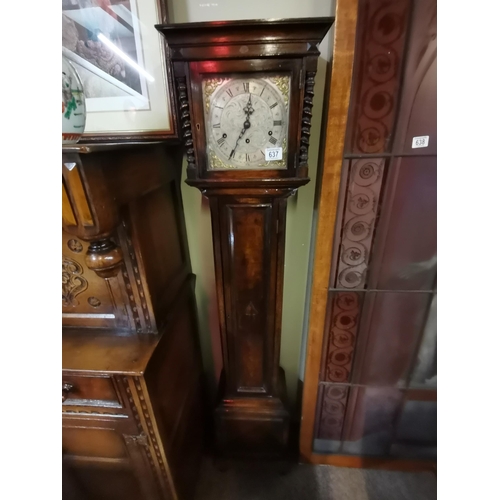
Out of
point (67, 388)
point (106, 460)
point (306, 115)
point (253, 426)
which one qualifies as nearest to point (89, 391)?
point (67, 388)

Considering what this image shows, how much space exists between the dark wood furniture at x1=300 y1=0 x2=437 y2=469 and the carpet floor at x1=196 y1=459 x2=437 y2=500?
0.05 metres

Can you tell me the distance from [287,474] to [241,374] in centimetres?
57

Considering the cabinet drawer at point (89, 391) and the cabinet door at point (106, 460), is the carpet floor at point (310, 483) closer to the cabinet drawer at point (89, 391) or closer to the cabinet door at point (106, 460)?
the cabinet door at point (106, 460)

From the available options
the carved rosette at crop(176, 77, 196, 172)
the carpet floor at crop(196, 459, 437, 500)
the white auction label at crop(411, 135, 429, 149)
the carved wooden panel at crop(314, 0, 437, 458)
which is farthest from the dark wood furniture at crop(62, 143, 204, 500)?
the white auction label at crop(411, 135, 429, 149)

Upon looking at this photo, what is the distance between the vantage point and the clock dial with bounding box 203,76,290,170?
0.65 meters

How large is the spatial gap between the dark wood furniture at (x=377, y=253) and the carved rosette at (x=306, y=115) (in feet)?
0.42

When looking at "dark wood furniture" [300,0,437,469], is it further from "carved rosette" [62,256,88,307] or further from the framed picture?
"carved rosette" [62,256,88,307]

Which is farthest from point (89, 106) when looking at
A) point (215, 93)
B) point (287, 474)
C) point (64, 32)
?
point (287, 474)

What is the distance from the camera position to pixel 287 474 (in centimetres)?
121

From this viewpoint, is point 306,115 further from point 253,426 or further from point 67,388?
point 253,426

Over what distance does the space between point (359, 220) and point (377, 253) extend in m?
0.13
